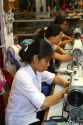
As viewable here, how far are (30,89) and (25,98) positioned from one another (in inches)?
4.7

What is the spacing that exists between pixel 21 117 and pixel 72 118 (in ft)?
1.40

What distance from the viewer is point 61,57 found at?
11.2 ft

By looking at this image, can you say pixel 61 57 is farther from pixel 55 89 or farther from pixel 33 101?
pixel 33 101

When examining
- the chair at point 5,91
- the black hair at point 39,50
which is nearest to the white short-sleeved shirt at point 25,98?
the black hair at point 39,50

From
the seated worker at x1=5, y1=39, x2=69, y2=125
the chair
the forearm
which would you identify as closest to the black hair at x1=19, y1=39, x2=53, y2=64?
the seated worker at x1=5, y1=39, x2=69, y2=125

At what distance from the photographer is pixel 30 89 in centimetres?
196

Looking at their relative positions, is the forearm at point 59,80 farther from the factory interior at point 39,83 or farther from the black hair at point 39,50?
the black hair at point 39,50

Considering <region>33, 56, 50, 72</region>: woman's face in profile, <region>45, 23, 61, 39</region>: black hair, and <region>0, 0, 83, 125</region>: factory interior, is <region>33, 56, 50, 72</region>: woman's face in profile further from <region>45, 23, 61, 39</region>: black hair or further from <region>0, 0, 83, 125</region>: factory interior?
<region>45, 23, 61, 39</region>: black hair

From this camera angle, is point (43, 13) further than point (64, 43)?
Yes

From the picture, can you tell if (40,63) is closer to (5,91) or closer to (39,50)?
(39,50)

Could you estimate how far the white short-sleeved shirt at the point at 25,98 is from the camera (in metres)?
1.97

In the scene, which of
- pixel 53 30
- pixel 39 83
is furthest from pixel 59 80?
pixel 53 30

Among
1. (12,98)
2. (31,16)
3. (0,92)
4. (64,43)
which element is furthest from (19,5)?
(12,98)

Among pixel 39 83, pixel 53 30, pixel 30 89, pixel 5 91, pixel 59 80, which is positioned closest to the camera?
pixel 30 89
